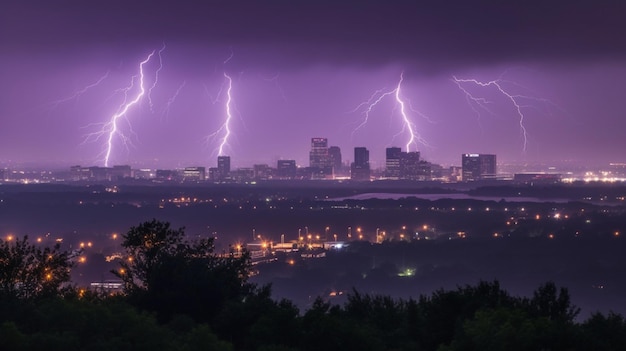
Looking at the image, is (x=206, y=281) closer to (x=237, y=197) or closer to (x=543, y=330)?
(x=543, y=330)

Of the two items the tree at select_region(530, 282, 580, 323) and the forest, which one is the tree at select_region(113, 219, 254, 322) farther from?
the tree at select_region(530, 282, 580, 323)

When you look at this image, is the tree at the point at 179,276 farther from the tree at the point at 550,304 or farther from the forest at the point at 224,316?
the tree at the point at 550,304

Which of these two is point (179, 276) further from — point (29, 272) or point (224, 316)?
point (29, 272)

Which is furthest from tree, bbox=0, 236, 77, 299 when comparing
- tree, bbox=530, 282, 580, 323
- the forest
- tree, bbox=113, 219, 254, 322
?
tree, bbox=530, 282, 580, 323

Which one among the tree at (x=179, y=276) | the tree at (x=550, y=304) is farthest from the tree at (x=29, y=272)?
the tree at (x=550, y=304)

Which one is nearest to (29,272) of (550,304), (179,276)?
(179,276)

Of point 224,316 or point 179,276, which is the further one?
point 179,276
